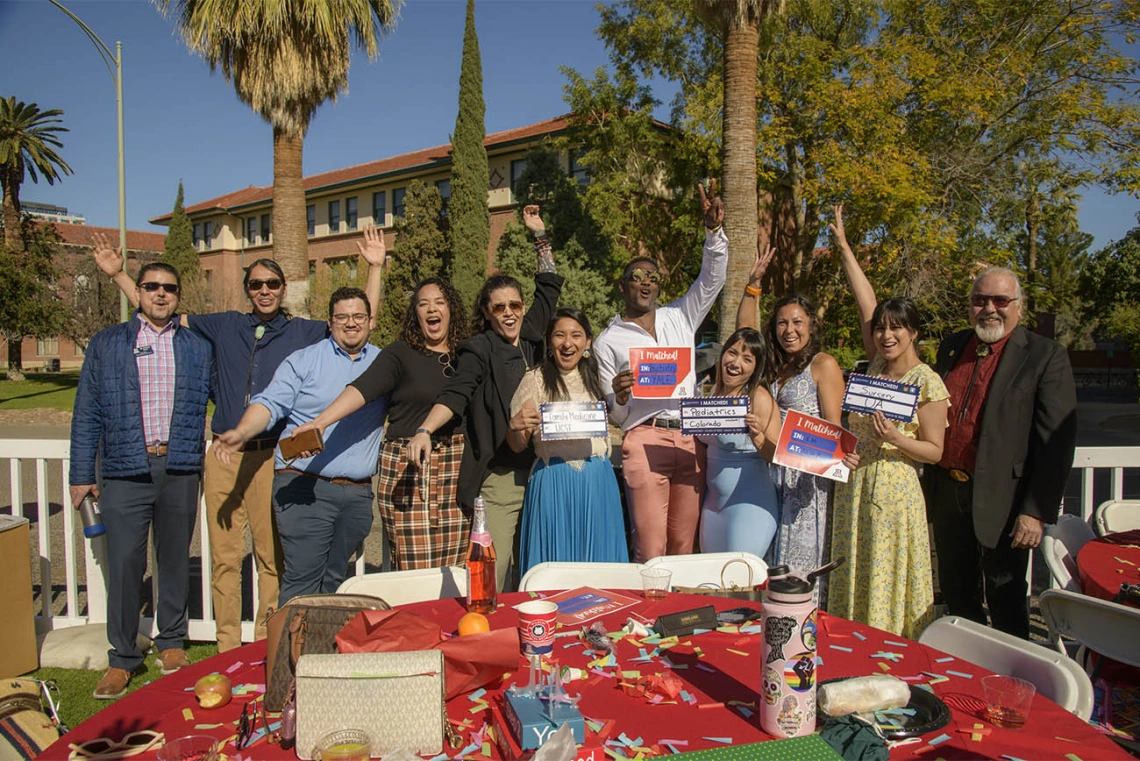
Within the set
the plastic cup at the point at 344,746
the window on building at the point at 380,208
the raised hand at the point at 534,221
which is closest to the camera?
the plastic cup at the point at 344,746

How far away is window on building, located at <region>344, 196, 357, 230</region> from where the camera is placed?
1563 inches

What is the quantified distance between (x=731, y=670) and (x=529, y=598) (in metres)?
0.95

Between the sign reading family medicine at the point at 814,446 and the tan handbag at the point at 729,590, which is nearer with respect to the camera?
the tan handbag at the point at 729,590

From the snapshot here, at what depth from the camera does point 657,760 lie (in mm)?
1626

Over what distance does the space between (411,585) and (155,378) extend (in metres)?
2.40

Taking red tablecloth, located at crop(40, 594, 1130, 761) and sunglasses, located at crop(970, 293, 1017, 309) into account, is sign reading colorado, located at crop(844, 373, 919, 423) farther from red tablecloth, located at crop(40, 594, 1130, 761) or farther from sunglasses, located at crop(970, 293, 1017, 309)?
red tablecloth, located at crop(40, 594, 1130, 761)

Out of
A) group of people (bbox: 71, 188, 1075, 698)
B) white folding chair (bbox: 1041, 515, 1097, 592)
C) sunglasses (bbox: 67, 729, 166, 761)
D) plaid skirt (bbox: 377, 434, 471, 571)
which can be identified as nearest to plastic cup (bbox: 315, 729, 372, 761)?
sunglasses (bbox: 67, 729, 166, 761)

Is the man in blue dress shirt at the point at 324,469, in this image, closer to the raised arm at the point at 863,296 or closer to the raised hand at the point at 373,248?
the raised hand at the point at 373,248

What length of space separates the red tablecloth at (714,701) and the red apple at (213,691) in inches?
1.1

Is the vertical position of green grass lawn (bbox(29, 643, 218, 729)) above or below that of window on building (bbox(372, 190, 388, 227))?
below

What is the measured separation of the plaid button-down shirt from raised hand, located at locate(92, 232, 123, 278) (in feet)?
2.02

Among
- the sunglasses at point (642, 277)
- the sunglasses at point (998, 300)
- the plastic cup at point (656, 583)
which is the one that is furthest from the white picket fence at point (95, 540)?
the plastic cup at point (656, 583)

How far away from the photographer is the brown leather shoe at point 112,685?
4320 mm

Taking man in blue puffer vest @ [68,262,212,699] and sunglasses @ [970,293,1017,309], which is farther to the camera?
man in blue puffer vest @ [68,262,212,699]
